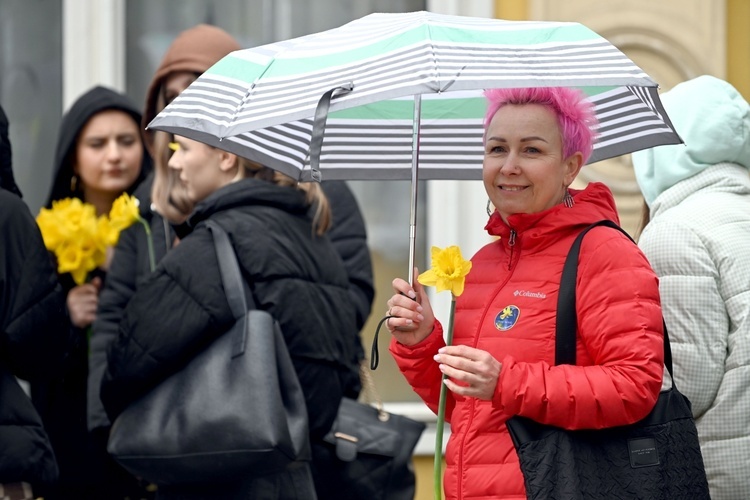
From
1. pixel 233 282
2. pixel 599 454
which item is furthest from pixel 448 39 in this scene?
pixel 233 282

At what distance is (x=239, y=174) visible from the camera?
4340mm

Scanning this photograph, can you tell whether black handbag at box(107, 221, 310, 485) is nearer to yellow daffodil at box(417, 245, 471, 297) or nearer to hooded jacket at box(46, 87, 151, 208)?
yellow daffodil at box(417, 245, 471, 297)

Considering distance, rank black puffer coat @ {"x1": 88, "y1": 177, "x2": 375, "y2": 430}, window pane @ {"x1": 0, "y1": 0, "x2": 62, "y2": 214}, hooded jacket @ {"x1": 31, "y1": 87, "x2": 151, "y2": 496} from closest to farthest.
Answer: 1. black puffer coat @ {"x1": 88, "y1": 177, "x2": 375, "y2": 430}
2. hooded jacket @ {"x1": 31, "y1": 87, "x2": 151, "y2": 496}
3. window pane @ {"x1": 0, "y1": 0, "x2": 62, "y2": 214}

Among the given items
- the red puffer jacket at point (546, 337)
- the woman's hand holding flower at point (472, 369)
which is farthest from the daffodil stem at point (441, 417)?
the woman's hand holding flower at point (472, 369)

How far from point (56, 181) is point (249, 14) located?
1750 mm

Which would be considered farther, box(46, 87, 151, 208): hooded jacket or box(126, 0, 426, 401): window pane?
box(126, 0, 426, 401): window pane

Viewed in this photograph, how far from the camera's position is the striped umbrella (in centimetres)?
278

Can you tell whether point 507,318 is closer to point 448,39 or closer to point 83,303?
point 448,39

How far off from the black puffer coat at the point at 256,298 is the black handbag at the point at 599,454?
1.25m

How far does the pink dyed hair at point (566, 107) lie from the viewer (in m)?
3.02

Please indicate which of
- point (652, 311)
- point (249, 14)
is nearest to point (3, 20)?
point (249, 14)

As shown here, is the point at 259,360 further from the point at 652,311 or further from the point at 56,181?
the point at 56,181

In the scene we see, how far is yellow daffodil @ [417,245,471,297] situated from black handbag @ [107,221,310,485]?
929 millimetres

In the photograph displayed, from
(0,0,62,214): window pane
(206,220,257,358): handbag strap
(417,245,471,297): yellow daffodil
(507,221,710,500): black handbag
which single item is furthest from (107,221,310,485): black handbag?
(0,0,62,214): window pane
